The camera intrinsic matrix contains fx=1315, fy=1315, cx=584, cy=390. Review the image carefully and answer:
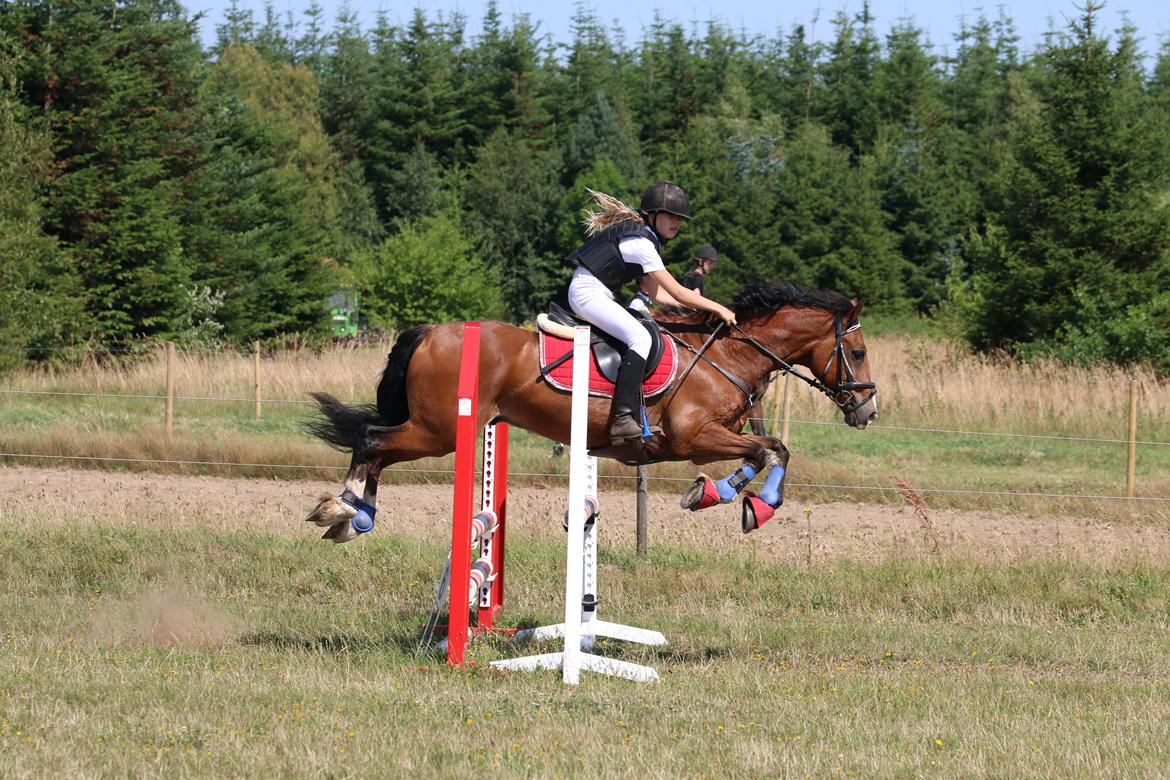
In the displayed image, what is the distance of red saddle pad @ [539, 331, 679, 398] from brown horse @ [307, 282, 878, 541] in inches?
2.2

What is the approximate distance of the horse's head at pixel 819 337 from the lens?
848 centimetres

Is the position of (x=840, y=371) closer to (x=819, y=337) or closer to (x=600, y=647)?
(x=819, y=337)

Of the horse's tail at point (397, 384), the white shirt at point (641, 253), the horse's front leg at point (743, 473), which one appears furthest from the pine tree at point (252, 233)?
the horse's front leg at point (743, 473)

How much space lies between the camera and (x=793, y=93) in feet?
271

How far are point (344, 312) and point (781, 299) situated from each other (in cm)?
4697

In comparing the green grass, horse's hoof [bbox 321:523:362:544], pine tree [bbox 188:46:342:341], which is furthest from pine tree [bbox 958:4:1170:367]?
pine tree [bbox 188:46:342:341]

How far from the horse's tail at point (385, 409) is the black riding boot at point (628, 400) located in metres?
1.29

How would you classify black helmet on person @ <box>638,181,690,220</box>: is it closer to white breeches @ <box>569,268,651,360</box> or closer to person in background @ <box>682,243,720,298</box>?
white breeches @ <box>569,268,651,360</box>

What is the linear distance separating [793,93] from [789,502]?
71.0m

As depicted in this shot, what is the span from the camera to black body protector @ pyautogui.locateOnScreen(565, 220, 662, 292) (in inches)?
312

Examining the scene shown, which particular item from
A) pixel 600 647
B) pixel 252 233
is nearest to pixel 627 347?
pixel 600 647

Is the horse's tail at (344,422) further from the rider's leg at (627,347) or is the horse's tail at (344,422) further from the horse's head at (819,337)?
the horse's head at (819,337)

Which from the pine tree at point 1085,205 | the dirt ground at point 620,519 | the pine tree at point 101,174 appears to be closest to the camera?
the dirt ground at point 620,519

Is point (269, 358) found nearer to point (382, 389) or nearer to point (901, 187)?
point (382, 389)
